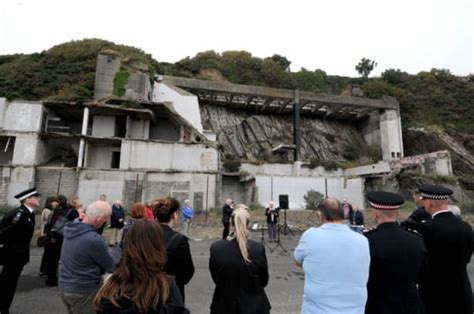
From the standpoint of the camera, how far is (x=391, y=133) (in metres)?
34.0

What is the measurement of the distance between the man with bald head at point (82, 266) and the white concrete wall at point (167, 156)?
1880cm

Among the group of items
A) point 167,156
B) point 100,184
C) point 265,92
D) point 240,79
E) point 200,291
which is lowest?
point 200,291

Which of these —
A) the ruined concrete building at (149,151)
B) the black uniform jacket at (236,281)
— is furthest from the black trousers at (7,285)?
the ruined concrete building at (149,151)

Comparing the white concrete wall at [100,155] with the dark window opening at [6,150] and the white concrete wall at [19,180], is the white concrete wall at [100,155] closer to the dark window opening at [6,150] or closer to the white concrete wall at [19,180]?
the white concrete wall at [19,180]

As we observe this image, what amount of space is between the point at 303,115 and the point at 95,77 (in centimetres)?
2572

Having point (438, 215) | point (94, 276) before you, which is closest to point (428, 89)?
point (438, 215)

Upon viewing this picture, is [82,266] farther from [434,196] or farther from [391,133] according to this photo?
[391,133]

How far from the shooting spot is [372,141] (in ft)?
121

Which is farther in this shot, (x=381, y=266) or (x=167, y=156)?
(x=167, y=156)

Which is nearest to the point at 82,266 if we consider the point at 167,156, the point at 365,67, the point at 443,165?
the point at 167,156

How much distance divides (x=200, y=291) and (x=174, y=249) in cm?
361

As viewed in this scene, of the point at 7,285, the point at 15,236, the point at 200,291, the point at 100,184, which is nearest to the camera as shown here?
the point at 7,285

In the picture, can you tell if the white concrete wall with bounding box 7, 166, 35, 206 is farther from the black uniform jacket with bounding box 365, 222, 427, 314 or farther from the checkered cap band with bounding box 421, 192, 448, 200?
the checkered cap band with bounding box 421, 192, 448, 200

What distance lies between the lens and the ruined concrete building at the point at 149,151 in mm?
19922
